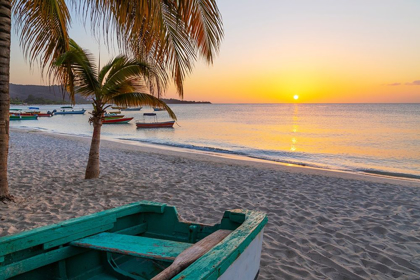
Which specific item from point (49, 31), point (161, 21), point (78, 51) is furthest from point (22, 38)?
point (161, 21)

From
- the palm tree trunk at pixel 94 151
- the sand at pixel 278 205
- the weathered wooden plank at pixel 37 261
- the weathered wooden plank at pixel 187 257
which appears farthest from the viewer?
the palm tree trunk at pixel 94 151

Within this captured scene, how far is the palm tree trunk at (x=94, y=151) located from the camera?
8007 mm

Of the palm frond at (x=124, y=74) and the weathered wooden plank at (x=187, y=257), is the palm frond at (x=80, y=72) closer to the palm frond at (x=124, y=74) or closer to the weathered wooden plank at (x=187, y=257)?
the palm frond at (x=124, y=74)

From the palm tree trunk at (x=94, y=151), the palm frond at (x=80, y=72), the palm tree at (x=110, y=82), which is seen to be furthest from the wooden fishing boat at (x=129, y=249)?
the palm tree trunk at (x=94, y=151)

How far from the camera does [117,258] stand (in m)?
2.84

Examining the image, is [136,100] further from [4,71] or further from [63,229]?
[63,229]

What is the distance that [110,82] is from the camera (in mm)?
7645

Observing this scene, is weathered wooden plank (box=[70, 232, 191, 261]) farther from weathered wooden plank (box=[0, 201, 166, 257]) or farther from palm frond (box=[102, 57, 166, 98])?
palm frond (box=[102, 57, 166, 98])

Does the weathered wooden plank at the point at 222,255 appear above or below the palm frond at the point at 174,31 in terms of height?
below

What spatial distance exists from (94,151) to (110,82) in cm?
194

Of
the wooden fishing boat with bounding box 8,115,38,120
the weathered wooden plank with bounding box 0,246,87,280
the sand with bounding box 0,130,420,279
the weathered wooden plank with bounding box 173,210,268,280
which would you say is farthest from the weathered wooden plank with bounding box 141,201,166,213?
the wooden fishing boat with bounding box 8,115,38,120

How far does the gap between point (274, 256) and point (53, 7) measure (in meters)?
5.42

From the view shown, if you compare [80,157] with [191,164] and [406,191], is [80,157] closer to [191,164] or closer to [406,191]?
[191,164]

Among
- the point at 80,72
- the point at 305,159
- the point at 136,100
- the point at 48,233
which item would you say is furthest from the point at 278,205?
the point at 305,159
